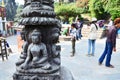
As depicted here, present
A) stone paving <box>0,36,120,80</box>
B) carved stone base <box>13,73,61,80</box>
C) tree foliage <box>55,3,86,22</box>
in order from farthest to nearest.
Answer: tree foliage <box>55,3,86,22</box>, stone paving <box>0,36,120,80</box>, carved stone base <box>13,73,61,80</box>

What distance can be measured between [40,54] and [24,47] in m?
0.36

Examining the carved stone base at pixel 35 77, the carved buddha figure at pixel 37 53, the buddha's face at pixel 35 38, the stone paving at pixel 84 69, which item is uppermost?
the buddha's face at pixel 35 38

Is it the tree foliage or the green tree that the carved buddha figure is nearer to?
the green tree

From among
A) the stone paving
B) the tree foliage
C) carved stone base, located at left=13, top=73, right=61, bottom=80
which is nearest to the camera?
carved stone base, located at left=13, top=73, right=61, bottom=80

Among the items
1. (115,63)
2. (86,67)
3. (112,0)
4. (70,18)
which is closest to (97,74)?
(86,67)

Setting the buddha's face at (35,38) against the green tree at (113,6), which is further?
the green tree at (113,6)

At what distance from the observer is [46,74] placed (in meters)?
4.84

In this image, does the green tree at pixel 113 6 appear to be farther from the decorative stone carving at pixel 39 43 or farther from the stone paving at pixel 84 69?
the decorative stone carving at pixel 39 43

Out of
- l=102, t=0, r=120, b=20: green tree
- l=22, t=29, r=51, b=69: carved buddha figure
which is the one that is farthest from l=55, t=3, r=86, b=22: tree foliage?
l=22, t=29, r=51, b=69: carved buddha figure

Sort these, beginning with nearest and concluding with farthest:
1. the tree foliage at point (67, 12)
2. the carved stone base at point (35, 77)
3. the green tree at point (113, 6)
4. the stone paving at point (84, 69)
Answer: the carved stone base at point (35, 77) < the stone paving at point (84, 69) < the green tree at point (113, 6) < the tree foliage at point (67, 12)

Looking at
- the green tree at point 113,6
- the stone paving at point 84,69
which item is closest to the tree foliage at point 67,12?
the green tree at point 113,6

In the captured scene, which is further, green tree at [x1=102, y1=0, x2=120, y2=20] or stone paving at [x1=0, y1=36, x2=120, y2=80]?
green tree at [x1=102, y1=0, x2=120, y2=20]

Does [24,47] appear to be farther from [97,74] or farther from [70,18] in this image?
[70,18]

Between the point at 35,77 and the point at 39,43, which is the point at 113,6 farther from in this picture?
the point at 35,77
